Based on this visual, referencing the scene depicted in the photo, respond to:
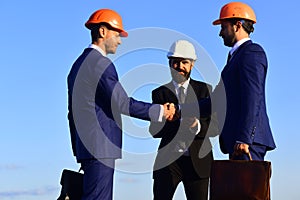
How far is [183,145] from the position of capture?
948cm

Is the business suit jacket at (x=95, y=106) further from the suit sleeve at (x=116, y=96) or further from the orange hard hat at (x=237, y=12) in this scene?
the orange hard hat at (x=237, y=12)

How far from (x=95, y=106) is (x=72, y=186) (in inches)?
36.7

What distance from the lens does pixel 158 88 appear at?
9.88m

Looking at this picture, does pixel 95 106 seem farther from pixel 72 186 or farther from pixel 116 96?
pixel 72 186

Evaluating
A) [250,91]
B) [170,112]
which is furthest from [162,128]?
[250,91]

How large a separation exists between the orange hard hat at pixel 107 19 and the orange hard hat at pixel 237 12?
1112 mm

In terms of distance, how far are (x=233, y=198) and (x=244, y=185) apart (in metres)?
0.17

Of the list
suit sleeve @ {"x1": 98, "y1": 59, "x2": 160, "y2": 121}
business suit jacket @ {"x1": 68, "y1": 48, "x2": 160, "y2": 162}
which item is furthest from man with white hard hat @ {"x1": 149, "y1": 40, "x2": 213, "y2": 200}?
business suit jacket @ {"x1": 68, "y1": 48, "x2": 160, "y2": 162}

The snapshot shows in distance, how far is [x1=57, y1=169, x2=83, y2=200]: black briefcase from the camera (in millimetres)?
8453

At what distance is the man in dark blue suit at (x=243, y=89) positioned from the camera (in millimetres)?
7727

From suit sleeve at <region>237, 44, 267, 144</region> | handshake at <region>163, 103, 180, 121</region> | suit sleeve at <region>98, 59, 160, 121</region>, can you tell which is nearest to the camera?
suit sleeve at <region>237, 44, 267, 144</region>

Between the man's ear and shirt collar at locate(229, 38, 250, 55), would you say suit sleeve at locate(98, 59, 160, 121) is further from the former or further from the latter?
shirt collar at locate(229, 38, 250, 55)

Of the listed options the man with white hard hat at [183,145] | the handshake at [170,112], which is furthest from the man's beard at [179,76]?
the handshake at [170,112]

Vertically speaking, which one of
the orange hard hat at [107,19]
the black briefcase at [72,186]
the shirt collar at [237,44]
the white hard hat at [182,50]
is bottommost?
the black briefcase at [72,186]
